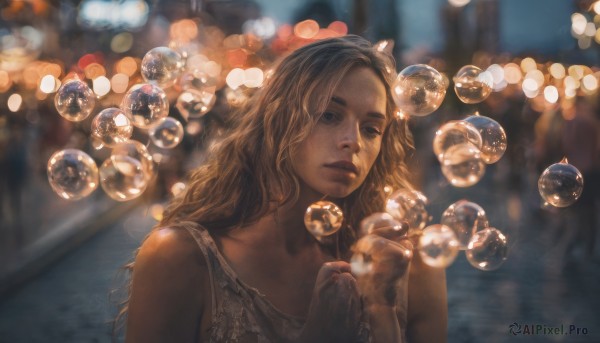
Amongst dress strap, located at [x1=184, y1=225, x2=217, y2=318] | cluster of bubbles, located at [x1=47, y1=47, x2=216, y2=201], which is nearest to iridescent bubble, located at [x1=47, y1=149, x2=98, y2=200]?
cluster of bubbles, located at [x1=47, y1=47, x2=216, y2=201]

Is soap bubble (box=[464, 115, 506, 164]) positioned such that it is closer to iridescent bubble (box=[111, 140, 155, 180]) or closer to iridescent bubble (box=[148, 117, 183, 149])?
iridescent bubble (box=[111, 140, 155, 180])

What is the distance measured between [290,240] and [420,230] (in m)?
0.50

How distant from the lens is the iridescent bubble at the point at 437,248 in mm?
2777

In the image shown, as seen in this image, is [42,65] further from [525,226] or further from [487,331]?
[487,331]

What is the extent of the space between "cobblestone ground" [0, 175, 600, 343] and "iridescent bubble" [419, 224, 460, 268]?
8.84 ft

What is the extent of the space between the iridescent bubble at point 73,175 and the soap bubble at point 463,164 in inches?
57.6

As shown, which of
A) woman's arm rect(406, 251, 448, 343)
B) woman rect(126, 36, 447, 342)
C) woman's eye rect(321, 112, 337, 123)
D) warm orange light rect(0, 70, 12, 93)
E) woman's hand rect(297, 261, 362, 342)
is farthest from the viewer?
warm orange light rect(0, 70, 12, 93)

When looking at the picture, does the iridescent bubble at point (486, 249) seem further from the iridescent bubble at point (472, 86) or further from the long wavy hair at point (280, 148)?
the iridescent bubble at point (472, 86)

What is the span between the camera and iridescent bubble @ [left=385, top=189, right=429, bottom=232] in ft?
9.76

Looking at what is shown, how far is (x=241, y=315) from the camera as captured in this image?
258 centimetres

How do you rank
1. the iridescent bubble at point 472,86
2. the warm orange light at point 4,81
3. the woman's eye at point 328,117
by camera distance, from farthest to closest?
the warm orange light at point 4,81 → the iridescent bubble at point 472,86 → the woman's eye at point 328,117

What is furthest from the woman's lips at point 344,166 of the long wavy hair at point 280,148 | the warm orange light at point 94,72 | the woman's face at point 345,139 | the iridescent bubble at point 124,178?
the warm orange light at point 94,72

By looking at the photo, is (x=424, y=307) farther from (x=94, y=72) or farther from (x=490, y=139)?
(x=94, y=72)

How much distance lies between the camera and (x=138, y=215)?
52.1 ft
